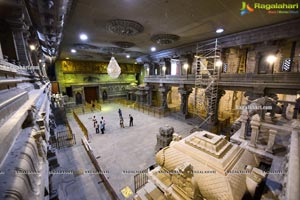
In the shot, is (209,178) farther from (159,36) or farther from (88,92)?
(88,92)

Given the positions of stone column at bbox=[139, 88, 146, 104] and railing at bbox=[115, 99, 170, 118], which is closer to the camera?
railing at bbox=[115, 99, 170, 118]

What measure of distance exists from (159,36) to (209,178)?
831cm

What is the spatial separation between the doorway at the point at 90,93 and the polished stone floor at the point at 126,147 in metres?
9.30

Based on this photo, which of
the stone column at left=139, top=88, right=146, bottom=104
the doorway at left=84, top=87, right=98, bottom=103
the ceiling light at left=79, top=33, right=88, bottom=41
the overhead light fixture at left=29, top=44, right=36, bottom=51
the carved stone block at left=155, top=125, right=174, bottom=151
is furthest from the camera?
the doorway at left=84, top=87, right=98, bottom=103

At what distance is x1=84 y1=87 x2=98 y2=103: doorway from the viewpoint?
2111 centimetres

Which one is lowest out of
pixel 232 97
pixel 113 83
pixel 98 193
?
pixel 98 193

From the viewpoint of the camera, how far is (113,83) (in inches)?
885

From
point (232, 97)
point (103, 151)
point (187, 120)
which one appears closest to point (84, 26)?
point (103, 151)

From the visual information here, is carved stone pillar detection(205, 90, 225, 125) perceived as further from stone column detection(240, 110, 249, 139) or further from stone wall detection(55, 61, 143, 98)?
Result: stone wall detection(55, 61, 143, 98)

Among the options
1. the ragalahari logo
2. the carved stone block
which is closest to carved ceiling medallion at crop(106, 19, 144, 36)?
the ragalahari logo

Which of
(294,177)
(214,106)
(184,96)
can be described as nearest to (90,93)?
(184,96)

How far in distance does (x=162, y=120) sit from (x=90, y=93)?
558 inches

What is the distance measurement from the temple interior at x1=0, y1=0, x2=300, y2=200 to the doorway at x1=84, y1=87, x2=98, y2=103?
369 inches

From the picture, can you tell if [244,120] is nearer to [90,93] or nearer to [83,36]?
[83,36]
